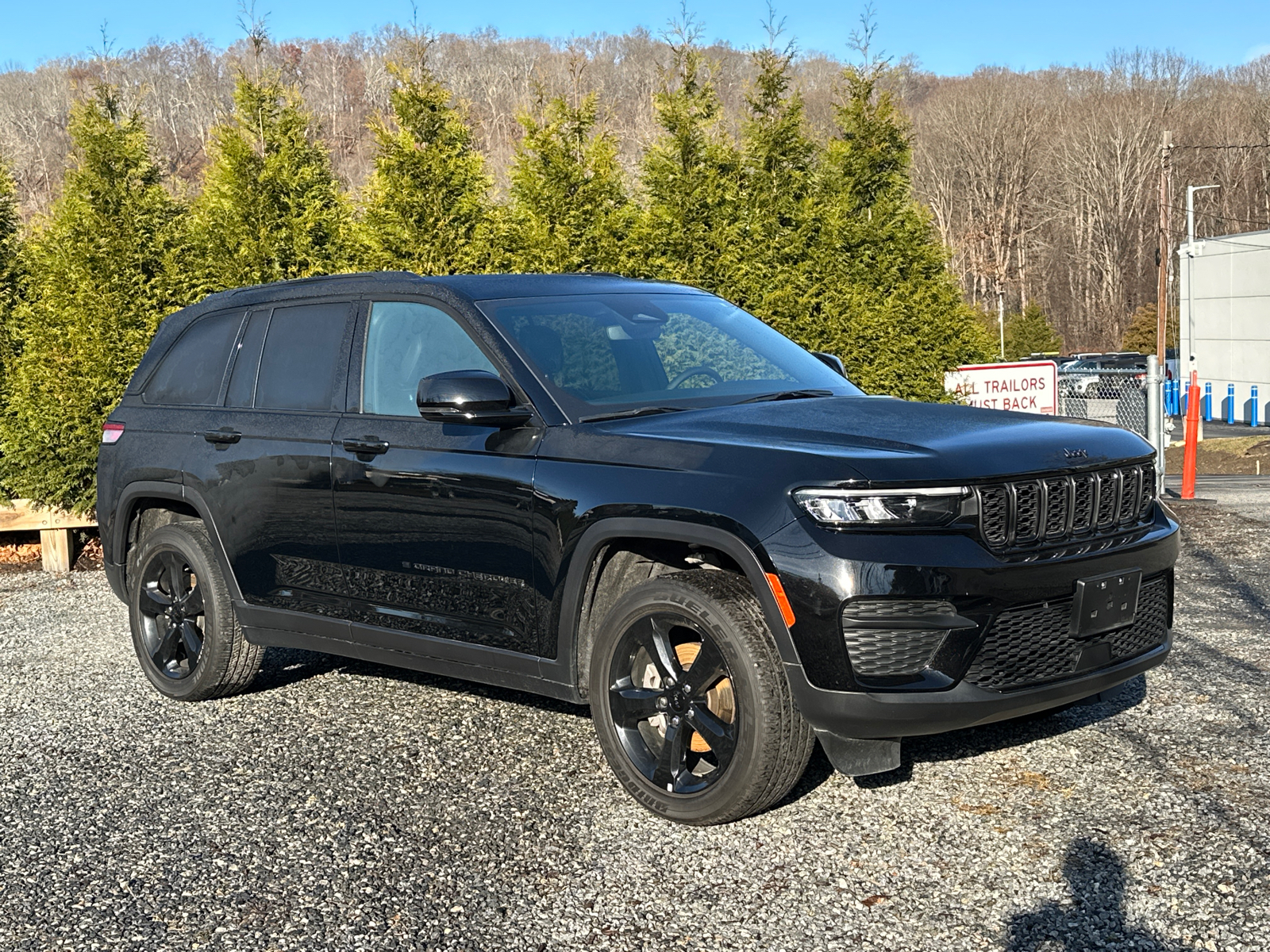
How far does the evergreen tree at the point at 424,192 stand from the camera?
453 inches

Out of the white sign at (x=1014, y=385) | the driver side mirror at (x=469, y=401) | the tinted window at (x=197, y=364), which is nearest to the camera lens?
the driver side mirror at (x=469, y=401)

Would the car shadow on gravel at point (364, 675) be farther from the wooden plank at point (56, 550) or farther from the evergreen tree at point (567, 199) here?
the evergreen tree at point (567, 199)

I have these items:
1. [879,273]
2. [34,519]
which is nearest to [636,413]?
[34,519]

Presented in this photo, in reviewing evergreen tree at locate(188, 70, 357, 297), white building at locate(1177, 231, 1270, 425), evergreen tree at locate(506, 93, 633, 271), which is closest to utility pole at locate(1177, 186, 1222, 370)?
white building at locate(1177, 231, 1270, 425)

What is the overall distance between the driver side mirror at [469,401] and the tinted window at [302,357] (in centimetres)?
94

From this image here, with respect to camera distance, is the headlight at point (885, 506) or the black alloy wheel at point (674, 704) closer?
the headlight at point (885, 506)

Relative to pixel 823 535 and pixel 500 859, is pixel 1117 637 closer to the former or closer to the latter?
pixel 823 535

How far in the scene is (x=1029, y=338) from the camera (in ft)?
181

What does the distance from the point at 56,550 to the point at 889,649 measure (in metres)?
8.89

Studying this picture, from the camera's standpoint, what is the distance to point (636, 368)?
4.97 m

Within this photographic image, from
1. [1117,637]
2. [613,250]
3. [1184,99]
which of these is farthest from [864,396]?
Answer: [1184,99]

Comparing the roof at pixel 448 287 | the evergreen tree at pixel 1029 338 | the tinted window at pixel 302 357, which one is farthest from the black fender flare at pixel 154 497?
the evergreen tree at pixel 1029 338

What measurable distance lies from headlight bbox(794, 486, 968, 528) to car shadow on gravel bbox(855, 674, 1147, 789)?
1.25m

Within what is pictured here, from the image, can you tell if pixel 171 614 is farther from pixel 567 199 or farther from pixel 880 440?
pixel 567 199
